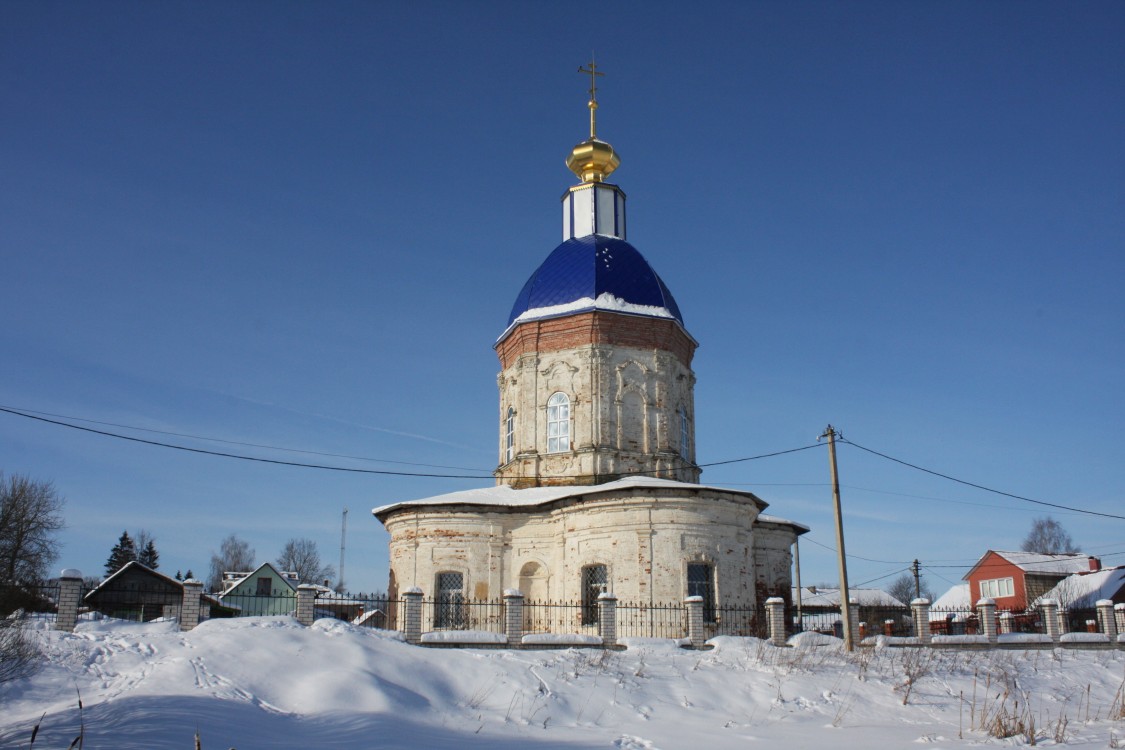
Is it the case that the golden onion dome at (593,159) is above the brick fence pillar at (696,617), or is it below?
above

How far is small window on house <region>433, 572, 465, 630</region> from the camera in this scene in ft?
79.3

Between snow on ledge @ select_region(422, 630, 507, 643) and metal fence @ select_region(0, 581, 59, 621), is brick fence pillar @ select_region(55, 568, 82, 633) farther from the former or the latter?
snow on ledge @ select_region(422, 630, 507, 643)

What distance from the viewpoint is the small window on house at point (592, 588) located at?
22938mm

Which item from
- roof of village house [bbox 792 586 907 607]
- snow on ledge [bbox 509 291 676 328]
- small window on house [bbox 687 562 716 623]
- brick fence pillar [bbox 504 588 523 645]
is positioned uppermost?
snow on ledge [bbox 509 291 676 328]

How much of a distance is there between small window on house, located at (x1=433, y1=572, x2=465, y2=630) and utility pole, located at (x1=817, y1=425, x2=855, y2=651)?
31.6ft

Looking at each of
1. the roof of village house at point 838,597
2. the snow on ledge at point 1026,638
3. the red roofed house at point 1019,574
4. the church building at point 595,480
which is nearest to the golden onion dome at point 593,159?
the church building at point 595,480

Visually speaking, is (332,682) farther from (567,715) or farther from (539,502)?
(539,502)

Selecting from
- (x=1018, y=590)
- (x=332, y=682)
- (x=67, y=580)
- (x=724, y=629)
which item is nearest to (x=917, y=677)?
(x=724, y=629)

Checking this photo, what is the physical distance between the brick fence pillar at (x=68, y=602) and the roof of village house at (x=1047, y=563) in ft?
142

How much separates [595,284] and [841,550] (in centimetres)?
1097

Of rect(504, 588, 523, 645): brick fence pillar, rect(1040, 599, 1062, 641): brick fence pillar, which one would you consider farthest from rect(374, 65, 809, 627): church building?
rect(1040, 599, 1062, 641): brick fence pillar

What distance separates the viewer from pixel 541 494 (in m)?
25.0

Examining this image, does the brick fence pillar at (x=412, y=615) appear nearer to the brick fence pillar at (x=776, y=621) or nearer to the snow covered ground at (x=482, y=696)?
the snow covered ground at (x=482, y=696)

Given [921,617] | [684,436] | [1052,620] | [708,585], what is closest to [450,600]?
[708,585]
